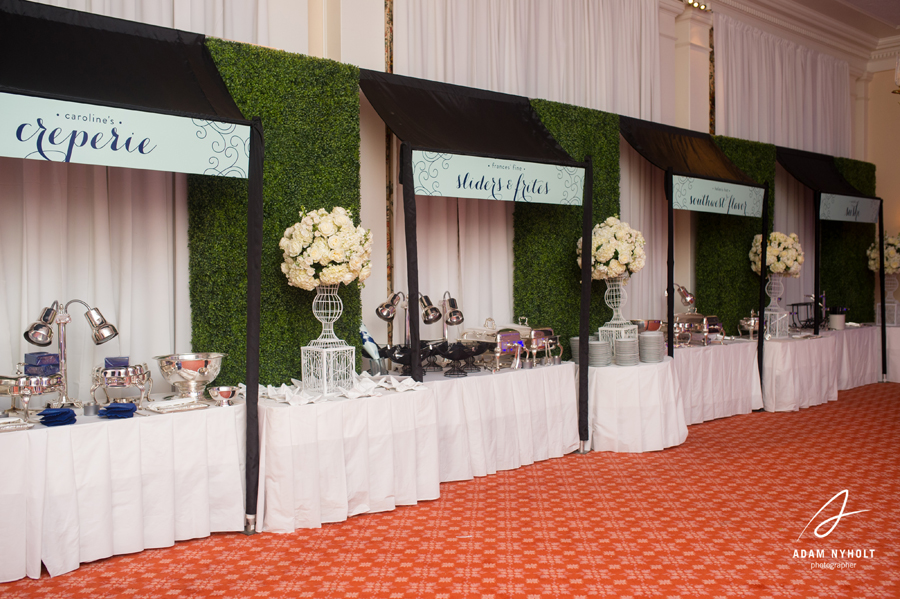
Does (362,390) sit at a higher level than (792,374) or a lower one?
higher

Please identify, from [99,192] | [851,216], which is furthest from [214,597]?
[851,216]

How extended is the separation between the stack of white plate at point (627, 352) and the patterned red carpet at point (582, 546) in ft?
2.64

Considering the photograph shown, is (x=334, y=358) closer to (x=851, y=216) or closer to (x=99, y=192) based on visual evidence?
(x=99, y=192)

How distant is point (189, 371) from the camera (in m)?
3.83

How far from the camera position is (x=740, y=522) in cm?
392

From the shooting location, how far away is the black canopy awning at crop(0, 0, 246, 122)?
10.6ft

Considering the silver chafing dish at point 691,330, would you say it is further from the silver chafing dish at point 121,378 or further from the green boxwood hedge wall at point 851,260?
the silver chafing dish at point 121,378

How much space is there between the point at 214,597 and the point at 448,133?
2.95 m

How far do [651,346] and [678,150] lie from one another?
1.98 metres

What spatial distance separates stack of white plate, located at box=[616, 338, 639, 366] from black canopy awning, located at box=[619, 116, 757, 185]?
59.2 inches

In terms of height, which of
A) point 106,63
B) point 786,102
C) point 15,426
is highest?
point 786,102

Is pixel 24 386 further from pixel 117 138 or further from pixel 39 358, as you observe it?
pixel 117 138

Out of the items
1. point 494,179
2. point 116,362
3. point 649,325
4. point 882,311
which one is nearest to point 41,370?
point 116,362

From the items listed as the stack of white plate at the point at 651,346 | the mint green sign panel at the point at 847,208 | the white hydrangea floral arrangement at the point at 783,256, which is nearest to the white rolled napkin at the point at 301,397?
the stack of white plate at the point at 651,346
